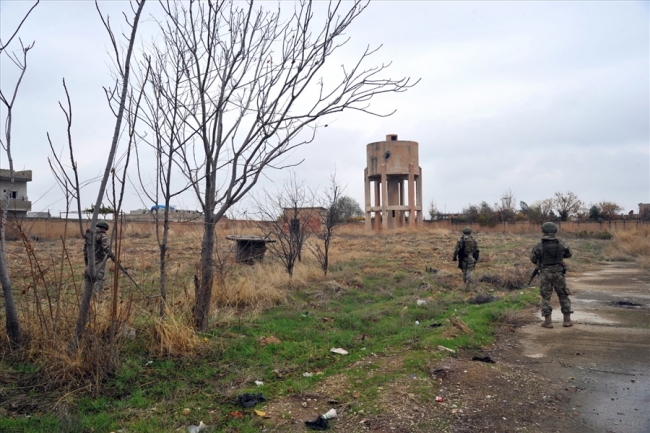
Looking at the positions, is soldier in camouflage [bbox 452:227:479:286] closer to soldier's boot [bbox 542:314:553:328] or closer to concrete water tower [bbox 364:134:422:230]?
soldier's boot [bbox 542:314:553:328]

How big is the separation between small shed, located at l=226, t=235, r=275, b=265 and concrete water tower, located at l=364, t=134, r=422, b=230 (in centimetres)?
2137

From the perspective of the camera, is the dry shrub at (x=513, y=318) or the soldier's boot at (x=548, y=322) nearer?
the soldier's boot at (x=548, y=322)

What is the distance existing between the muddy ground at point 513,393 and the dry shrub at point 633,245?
1628cm

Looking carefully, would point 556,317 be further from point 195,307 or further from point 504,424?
point 195,307

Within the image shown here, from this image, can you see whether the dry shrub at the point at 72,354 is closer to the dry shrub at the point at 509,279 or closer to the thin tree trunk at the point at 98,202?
the thin tree trunk at the point at 98,202

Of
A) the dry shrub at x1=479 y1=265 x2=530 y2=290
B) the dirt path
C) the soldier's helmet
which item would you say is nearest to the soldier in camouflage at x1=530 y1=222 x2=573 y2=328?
the soldier's helmet

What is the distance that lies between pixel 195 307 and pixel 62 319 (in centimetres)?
165

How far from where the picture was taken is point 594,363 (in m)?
6.13

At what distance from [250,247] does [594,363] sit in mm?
10196

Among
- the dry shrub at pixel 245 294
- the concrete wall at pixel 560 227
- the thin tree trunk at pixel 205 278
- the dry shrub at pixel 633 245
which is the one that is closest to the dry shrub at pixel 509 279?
the dry shrub at pixel 245 294

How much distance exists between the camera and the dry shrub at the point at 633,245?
73.6 feet

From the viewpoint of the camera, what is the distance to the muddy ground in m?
4.27

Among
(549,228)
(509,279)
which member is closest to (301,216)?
(509,279)

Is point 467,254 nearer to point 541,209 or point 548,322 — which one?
point 548,322
